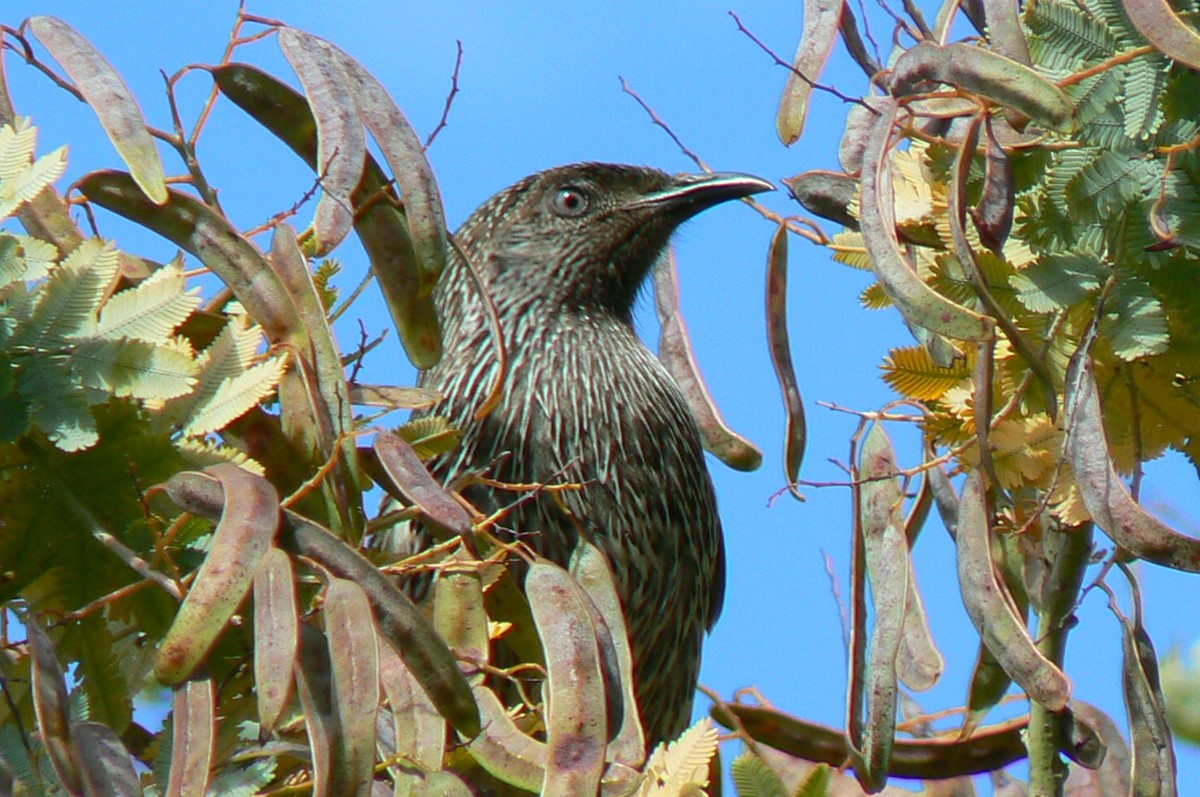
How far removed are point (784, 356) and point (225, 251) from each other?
0.91 metres

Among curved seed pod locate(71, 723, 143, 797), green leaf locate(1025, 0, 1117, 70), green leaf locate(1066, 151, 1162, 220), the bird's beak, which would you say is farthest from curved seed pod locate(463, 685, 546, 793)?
the bird's beak

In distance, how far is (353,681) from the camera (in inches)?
61.2

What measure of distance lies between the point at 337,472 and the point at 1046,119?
877mm

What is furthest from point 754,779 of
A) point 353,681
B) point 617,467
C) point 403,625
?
point 617,467

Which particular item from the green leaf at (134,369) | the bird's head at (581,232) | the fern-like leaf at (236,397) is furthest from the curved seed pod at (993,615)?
the bird's head at (581,232)

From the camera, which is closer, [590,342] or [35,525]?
[35,525]

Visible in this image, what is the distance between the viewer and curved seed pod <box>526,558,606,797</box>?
1629 millimetres

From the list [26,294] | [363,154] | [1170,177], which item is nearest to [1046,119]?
[1170,177]

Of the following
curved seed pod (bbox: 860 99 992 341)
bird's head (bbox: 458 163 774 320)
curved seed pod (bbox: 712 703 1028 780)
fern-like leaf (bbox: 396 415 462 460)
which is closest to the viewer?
curved seed pod (bbox: 860 99 992 341)

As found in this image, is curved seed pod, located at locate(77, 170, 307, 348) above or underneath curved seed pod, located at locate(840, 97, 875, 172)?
underneath

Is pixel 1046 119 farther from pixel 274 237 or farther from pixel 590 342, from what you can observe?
pixel 590 342

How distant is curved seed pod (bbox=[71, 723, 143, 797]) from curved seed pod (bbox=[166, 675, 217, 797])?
0.39 ft

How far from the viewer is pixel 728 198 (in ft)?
13.9

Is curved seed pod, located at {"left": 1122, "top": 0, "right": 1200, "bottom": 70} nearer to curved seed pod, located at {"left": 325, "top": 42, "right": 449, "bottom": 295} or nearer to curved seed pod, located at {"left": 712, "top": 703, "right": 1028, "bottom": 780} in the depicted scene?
curved seed pod, located at {"left": 325, "top": 42, "right": 449, "bottom": 295}
